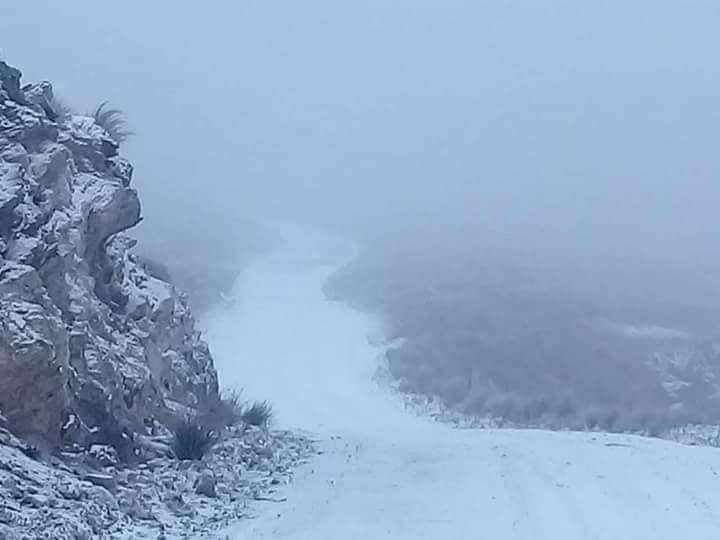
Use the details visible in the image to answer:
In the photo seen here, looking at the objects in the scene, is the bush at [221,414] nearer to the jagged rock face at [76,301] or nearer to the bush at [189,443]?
the jagged rock face at [76,301]

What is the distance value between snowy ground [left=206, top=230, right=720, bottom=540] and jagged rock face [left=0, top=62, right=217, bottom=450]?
299cm

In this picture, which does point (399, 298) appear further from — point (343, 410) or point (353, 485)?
point (353, 485)

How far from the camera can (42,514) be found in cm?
1300

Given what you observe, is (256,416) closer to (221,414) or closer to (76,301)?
(221,414)

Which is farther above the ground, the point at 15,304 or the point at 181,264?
the point at 15,304

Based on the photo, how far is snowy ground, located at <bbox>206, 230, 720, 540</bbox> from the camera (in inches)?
605

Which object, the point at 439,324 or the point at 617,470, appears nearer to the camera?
the point at 617,470

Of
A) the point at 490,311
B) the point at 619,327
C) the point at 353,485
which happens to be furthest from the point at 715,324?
the point at 353,485

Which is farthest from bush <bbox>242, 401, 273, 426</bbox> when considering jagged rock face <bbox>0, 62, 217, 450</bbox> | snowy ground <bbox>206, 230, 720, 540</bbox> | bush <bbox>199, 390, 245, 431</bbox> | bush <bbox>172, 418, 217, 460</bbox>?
bush <bbox>172, 418, 217, 460</bbox>

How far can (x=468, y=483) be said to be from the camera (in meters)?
18.9

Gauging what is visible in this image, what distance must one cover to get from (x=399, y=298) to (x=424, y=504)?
4435cm

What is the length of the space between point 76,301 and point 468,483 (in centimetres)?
688

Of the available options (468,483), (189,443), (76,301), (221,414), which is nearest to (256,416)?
(221,414)

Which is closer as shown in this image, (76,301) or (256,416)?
(76,301)
